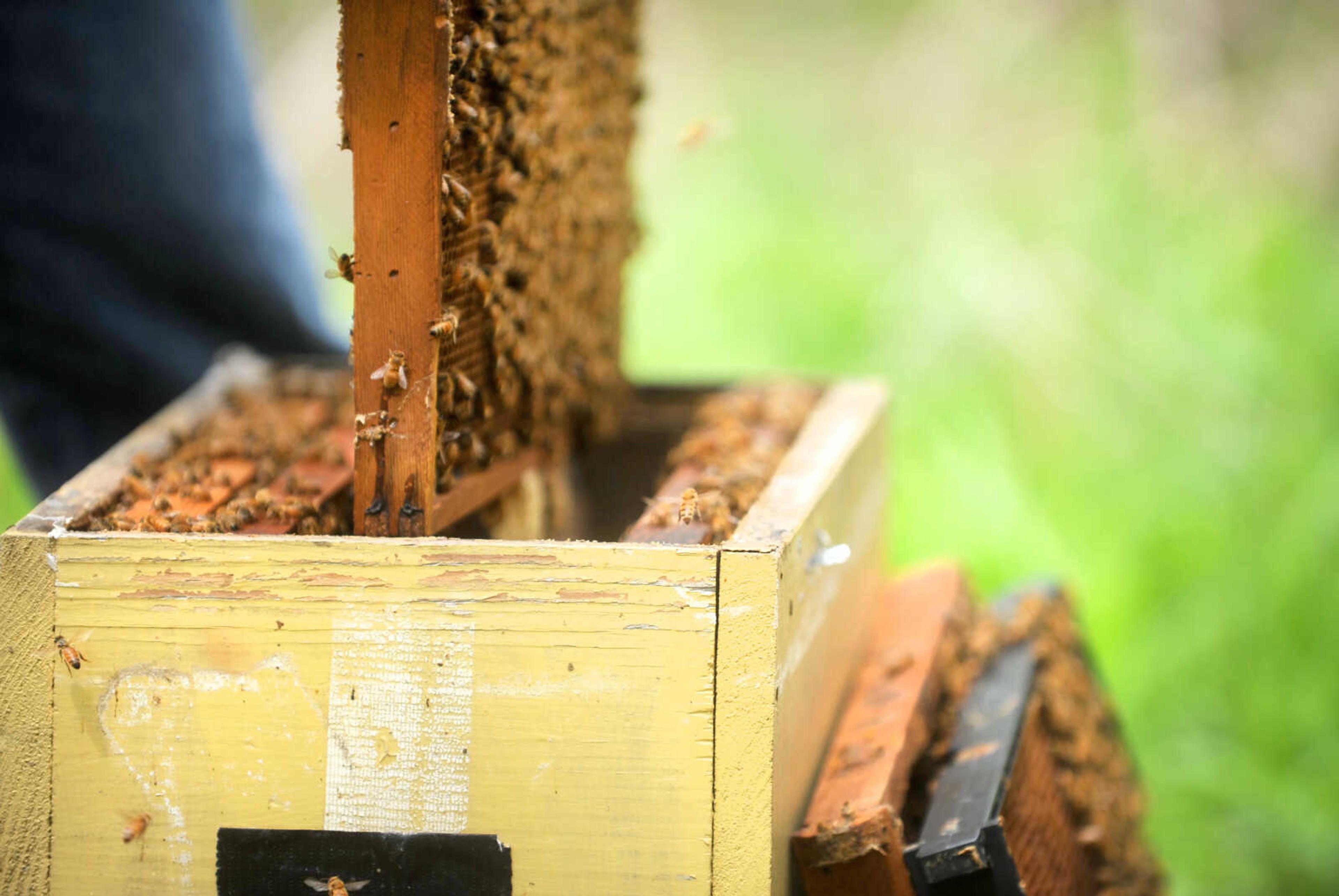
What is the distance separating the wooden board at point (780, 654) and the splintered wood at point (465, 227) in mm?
423

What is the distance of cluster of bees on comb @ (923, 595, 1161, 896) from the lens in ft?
6.53

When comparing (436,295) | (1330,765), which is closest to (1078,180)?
(1330,765)

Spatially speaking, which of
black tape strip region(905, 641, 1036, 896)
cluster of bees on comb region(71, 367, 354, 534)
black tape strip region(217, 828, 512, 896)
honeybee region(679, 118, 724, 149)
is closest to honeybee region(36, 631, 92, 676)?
cluster of bees on comb region(71, 367, 354, 534)

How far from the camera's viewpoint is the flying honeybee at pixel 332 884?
135 centimetres

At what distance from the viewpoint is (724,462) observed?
1855mm

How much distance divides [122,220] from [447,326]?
45.6 inches

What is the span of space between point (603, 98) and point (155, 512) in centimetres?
109

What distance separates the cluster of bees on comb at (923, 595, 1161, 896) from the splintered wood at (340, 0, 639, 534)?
0.82 metres

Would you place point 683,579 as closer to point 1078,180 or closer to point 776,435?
point 776,435

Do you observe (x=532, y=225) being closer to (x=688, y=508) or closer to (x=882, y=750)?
(x=688, y=508)

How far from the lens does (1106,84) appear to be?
5.22 m

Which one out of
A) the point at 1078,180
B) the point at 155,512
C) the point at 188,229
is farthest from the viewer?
the point at 1078,180

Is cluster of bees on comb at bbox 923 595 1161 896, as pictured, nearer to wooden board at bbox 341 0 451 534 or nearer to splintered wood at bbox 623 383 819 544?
splintered wood at bbox 623 383 819 544

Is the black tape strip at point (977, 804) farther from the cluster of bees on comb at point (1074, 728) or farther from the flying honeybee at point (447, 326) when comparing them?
the flying honeybee at point (447, 326)
